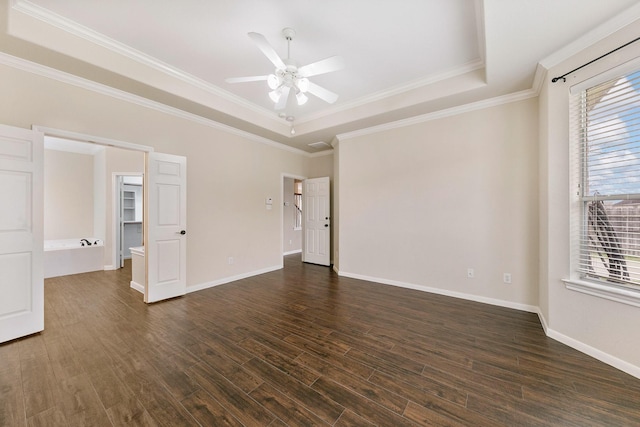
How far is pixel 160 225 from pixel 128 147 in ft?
3.69

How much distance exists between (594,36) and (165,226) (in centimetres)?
520

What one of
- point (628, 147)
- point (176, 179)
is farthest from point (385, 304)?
point (176, 179)

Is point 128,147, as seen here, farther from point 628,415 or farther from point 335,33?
point 628,415

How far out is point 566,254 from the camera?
2377mm

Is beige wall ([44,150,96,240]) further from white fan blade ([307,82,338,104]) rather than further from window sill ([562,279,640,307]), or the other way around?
window sill ([562,279,640,307])

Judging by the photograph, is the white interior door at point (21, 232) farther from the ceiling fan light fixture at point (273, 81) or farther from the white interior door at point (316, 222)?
the white interior door at point (316, 222)

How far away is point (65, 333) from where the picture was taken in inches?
101

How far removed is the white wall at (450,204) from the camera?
318 centimetres

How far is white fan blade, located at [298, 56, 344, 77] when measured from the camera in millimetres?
2126

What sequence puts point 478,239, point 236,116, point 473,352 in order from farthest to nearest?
point 236,116 → point 478,239 → point 473,352

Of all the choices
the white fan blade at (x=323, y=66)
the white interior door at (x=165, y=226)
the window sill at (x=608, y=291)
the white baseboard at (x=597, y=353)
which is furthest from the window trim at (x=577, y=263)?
the white interior door at (x=165, y=226)

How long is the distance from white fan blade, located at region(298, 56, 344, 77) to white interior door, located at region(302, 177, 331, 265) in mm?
3490

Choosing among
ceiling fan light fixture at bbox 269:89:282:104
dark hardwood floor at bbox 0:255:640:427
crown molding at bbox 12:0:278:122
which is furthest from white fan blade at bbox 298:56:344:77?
dark hardwood floor at bbox 0:255:640:427

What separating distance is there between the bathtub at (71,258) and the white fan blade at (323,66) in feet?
19.5
